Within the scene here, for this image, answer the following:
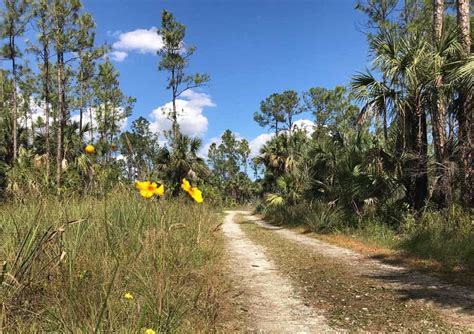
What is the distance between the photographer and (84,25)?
23266 mm

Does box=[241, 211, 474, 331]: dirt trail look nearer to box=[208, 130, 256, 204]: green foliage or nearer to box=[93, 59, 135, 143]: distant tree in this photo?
box=[93, 59, 135, 143]: distant tree

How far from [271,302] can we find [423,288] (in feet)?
7.85

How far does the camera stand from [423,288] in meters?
5.60

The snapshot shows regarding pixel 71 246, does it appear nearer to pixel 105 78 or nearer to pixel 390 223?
pixel 390 223

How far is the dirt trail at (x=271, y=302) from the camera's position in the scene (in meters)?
4.09

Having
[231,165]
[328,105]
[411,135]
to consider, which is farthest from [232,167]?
[411,135]

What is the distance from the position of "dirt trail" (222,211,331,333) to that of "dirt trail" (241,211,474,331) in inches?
59.0

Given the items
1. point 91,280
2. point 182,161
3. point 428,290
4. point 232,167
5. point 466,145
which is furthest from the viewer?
point 232,167

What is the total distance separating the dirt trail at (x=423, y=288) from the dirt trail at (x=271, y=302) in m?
1.50

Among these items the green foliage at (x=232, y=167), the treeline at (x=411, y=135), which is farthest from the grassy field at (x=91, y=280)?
the green foliage at (x=232, y=167)

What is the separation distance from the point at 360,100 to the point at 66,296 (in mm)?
10596

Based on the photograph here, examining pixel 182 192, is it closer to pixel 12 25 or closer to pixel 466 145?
pixel 466 145

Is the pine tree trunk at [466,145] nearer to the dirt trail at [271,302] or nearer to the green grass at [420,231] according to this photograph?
the green grass at [420,231]

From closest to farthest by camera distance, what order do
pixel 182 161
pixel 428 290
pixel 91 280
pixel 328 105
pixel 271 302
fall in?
pixel 91 280 → pixel 271 302 → pixel 428 290 → pixel 182 161 → pixel 328 105
